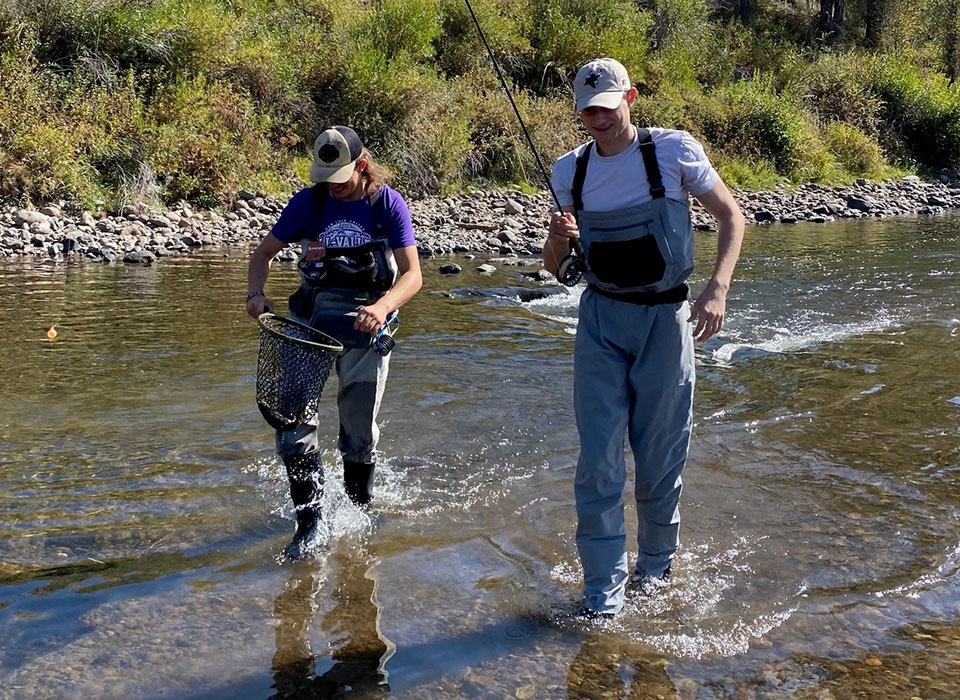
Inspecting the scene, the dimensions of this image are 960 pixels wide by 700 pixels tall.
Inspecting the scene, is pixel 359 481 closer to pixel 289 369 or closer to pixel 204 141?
pixel 289 369

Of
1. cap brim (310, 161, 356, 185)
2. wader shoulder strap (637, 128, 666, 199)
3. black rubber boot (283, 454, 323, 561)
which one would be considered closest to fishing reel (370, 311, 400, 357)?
black rubber boot (283, 454, 323, 561)

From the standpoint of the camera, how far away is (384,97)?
73.9ft

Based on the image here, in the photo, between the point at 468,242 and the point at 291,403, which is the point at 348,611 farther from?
the point at 468,242

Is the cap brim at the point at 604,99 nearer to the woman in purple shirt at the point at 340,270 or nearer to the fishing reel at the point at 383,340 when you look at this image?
the woman in purple shirt at the point at 340,270

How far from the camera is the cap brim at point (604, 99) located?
367 centimetres

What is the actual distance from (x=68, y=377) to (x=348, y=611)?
15.5ft

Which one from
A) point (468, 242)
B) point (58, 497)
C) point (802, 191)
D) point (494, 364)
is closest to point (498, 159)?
point (468, 242)

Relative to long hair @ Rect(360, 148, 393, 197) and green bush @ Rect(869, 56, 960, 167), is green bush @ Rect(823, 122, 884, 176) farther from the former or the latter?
long hair @ Rect(360, 148, 393, 197)

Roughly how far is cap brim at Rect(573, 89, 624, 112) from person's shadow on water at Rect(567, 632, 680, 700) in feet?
6.38

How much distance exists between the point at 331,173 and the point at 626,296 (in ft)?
4.53

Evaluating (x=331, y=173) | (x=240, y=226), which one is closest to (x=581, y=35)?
(x=240, y=226)

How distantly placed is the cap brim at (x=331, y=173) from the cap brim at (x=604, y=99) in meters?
1.15

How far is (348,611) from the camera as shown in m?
3.98

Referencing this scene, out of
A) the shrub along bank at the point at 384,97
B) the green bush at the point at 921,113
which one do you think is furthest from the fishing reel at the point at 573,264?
the green bush at the point at 921,113
